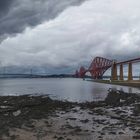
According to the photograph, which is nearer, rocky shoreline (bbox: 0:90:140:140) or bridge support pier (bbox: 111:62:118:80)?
rocky shoreline (bbox: 0:90:140:140)

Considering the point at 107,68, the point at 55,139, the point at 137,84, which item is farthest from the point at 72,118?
the point at 107,68

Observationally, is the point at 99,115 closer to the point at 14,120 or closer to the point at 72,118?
the point at 72,118

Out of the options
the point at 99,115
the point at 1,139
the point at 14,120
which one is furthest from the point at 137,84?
the point at 1,139

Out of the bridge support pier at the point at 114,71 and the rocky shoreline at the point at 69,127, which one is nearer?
the rocky shoreline at the point at 69,127

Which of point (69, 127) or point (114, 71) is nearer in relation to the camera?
point (69, 127)

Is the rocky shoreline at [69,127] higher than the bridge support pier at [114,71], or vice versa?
the bridge support pier at [114,71]

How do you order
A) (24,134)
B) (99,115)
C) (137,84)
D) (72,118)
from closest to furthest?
(24,134) → (72,118) → (99,115) → (137,84)

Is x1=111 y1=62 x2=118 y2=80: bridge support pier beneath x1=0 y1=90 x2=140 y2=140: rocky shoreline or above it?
above

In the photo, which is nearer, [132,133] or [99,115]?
[132,133]

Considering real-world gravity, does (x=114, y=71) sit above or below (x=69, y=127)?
above

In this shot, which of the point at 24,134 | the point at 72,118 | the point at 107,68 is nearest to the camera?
the point at 24,134

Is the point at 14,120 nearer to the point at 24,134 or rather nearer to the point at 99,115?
the point at 24,134

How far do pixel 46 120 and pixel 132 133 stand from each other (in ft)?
26.1

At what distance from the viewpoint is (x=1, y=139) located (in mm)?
18031
